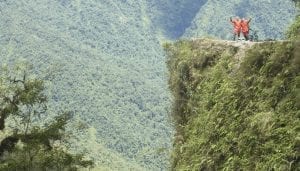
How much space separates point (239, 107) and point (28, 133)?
697cm

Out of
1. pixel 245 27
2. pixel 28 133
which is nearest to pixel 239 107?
pixel 245 27

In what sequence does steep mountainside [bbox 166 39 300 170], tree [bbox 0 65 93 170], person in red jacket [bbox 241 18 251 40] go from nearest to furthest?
1. steep mountainside [bbox 166 39 300 170]
2. tree [bbox 0 65 93 170]
3. person in red jacket [bbox 241 18 251 40]

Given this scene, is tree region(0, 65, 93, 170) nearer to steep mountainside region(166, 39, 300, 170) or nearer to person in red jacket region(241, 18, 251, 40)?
steep mountainside region(166, 39, 300, 170)

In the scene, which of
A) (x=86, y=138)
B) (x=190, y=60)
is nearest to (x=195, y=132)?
(x=190, y=60)

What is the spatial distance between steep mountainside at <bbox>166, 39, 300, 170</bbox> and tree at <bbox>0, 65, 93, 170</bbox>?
3.76m

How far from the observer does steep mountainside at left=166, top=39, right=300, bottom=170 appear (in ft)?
44.5

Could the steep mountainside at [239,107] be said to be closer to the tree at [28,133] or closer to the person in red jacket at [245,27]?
the person in red jacket at [245,27]

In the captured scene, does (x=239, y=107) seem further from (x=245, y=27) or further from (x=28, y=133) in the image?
(x=28, y=133)

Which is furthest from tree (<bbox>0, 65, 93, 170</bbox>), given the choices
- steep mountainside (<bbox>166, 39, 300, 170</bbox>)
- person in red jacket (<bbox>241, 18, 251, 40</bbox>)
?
person in red jacket (<bbox>241, 18, 251, 40</bbox>)

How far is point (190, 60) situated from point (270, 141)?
6.49m

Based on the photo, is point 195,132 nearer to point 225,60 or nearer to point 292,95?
point 225,60

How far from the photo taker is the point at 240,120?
50.0ft

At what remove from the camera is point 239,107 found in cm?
1548

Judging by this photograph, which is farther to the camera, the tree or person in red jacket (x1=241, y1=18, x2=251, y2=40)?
person in red jacket (x1=241, y1=18, x2=251, y2=40)
